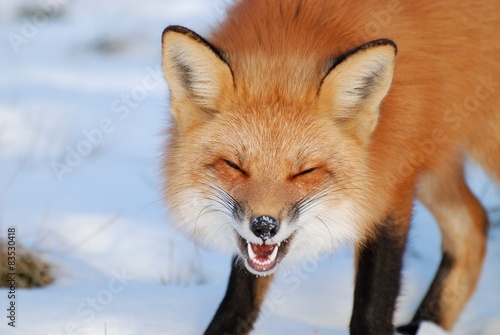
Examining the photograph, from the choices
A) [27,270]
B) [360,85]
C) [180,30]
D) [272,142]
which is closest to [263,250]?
[272,142]

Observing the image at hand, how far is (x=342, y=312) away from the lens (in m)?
3.36

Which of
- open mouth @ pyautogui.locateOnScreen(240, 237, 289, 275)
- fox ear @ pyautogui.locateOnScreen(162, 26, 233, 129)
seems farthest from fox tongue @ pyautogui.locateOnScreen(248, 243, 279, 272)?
fox ear @ pyautogui.locateOnScreen(162, 26, 233, 129)

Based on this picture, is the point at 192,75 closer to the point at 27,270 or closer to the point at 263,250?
the point at 263,250

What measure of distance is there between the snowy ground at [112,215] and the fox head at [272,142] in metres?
0.41

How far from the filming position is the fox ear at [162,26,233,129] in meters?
2.35

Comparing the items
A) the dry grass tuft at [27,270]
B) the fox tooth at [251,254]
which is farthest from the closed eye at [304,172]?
the dry grass tuft at [27,270]

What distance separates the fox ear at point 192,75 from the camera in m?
2.35

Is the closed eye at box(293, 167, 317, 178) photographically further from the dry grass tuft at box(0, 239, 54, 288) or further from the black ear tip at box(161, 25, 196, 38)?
the dry grass tuft at box(0, 239, 54, 288)

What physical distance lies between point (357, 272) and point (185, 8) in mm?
5151

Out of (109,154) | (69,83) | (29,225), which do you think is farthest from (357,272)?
(69,83)

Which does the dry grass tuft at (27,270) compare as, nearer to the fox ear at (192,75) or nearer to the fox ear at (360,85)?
the fox ear at (192,75)

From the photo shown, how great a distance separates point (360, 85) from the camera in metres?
2.45

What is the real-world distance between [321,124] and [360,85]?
7.4 inches

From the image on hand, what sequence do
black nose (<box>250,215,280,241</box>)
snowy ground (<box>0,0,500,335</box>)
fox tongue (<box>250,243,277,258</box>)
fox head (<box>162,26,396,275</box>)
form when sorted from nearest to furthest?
black nose (<box>250,215,280,241</box>) < fox head (<box>162,26,396,275</box>) < fox tongue (<box>250,243,277,258</box>) < snowy ground (<box>0,0,500,335</box>)
